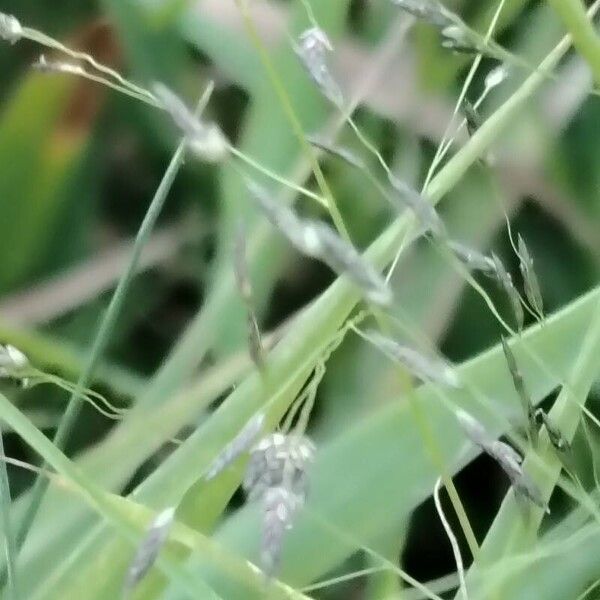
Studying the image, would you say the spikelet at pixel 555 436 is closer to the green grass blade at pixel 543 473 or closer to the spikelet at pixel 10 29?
the green grass blade at pixel 543 473

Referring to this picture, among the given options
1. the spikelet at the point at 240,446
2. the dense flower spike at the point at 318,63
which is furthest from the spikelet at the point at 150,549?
the dense flower spike at the point at 318,63

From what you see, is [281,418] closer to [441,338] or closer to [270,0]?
[441,338]

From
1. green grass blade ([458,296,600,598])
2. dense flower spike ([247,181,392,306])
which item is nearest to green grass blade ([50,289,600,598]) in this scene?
green grass blade ([458,296,600,598])

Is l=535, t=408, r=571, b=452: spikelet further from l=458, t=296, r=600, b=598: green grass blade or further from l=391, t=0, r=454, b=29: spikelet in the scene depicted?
l=391, t=0, r=454, b=29: spikelet

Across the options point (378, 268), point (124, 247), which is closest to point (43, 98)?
point (124, 247)

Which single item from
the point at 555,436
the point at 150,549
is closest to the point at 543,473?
the point at 555,436

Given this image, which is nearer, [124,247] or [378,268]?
[378,268]
